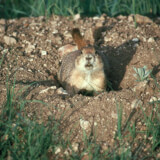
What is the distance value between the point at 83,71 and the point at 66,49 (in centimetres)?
111

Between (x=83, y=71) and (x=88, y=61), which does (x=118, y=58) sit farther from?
(x=88, y=61)

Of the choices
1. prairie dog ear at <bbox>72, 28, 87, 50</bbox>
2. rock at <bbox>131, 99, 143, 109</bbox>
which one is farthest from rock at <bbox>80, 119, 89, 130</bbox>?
prairie dog ear at <bbox>72, 28, 87, 50</bbox>

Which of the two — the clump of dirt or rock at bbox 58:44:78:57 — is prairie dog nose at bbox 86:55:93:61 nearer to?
the clump of dirt

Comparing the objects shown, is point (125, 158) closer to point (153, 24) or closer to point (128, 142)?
point (128, 142)

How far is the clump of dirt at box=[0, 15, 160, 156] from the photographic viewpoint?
3.70m

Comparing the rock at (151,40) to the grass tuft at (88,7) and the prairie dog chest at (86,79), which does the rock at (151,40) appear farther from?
the prairie dog chest at (86,79)

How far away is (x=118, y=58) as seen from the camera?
5.39 meters

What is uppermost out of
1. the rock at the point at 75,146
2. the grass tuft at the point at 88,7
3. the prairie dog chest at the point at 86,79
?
the grass tuft at the point at 88,7

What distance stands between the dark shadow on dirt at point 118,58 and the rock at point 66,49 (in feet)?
1.49

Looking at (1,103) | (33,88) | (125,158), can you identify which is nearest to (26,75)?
(33,88)

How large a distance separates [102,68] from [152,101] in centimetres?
101

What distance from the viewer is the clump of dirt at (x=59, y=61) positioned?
3.70 m

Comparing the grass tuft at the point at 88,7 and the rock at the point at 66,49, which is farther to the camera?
the grass tuft at the point at 88,7

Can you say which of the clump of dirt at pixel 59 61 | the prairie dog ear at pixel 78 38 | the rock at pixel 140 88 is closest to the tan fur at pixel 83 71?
the prairie dog ear at pixel 78 38
